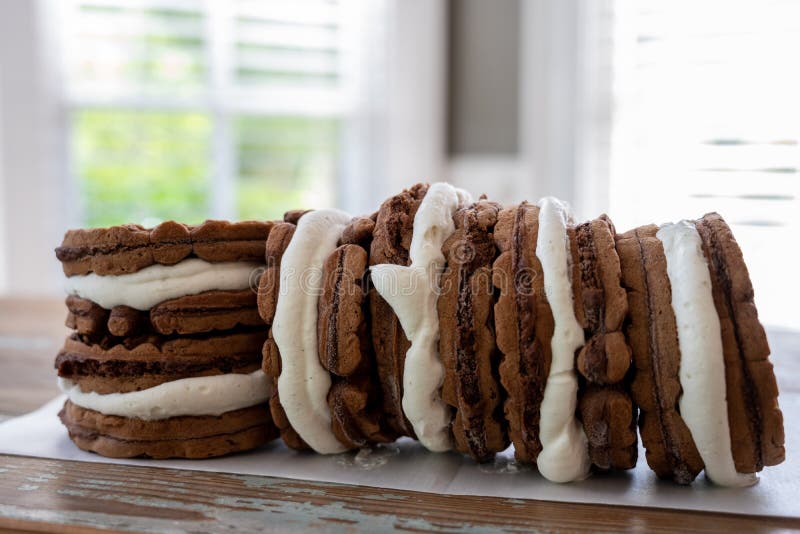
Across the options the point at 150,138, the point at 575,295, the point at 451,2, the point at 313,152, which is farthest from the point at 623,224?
the point at 575,295

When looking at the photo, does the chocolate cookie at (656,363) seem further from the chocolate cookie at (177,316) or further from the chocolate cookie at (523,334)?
the chocolate cookie at (177,316)

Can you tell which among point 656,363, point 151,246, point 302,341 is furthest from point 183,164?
point 656,363

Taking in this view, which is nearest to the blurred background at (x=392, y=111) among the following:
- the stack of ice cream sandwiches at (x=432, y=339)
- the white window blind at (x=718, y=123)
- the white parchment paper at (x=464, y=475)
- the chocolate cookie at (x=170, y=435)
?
the white window blind at (x=718, y=123)

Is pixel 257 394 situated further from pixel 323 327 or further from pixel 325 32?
pixel 325 32

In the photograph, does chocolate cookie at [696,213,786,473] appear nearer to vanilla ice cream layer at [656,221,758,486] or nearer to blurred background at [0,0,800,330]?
vanilla ice cream layer at [656,221,758,486]

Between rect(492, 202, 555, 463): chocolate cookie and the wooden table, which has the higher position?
rect(492, 202, 555, 463): chocolate cookie

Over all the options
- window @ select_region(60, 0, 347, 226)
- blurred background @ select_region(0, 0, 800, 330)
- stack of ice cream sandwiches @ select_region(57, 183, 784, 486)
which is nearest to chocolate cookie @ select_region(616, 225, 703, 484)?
stack of ice cream sandwiches @ select_region(57, 183, 784, 486)
